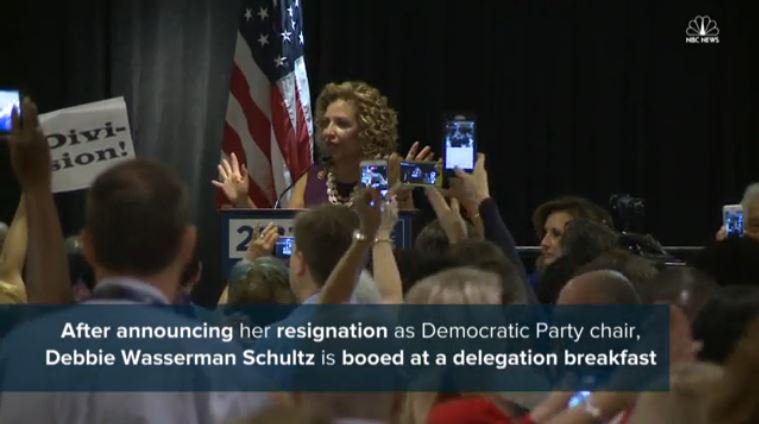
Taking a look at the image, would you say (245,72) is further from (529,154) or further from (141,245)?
(141,245)

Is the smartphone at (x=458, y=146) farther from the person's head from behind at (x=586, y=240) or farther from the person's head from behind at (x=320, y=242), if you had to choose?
the person's head from behind at (x=320, y=242)

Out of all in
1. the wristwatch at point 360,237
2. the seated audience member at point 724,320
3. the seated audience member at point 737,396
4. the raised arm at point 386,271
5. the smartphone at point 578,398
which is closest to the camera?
the seated audience member at point 737,396

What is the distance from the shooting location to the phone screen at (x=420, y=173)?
4.32 metres

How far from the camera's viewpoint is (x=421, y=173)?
4344 millimetres

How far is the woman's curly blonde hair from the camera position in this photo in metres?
4.71

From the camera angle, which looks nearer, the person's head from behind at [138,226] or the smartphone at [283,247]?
the person's head from behind at [138,226]

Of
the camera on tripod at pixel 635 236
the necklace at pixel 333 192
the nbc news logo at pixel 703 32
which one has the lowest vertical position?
the camera on tripod at pixel 635 236

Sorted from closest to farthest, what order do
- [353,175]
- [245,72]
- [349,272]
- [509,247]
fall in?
[349,272] → [509,247] → [353,175] → [245,72]

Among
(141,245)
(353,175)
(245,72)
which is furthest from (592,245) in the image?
(245,72)

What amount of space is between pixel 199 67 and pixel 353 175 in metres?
4.27

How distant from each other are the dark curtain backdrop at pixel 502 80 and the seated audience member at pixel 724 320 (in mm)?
6170

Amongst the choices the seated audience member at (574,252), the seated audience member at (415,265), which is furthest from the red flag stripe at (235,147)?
the seated audience member at (415,265)

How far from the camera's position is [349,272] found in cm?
293

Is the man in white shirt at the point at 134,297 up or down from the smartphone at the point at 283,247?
up
